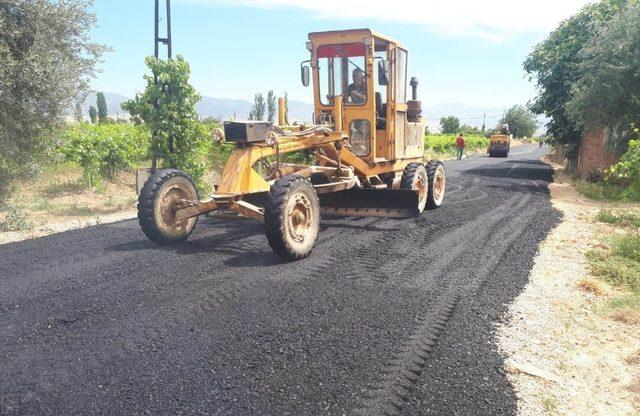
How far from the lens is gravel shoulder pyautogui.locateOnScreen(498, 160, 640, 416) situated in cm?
305

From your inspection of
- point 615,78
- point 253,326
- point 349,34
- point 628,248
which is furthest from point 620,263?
point 615,78

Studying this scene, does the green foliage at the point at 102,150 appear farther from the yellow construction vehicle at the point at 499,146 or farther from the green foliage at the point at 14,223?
the yellow construction vehicle at the point at 499,146

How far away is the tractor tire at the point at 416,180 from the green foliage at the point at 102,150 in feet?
22.0

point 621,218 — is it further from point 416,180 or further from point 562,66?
point 562,66

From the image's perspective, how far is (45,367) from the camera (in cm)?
321

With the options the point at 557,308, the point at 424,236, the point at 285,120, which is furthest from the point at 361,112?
the point at 557,308

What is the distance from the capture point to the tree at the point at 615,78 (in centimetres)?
1232

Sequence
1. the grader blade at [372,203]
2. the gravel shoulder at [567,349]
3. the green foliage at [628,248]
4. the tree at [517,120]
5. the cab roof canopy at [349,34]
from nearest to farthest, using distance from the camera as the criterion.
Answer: the gravel shoulder at [567,349] → the green foliage at [628,248] → the grader blade at [372,203] → the cab roof canopy at [349,34] → the tree at [517,120]

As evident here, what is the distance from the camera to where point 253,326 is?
3850 mm

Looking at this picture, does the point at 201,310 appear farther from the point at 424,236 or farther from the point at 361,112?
the point at 361,112

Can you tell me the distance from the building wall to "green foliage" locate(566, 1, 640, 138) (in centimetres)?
267

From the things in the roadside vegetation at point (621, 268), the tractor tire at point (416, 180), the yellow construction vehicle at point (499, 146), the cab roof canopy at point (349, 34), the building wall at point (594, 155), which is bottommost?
the roadside vegetation at point (621, 268)

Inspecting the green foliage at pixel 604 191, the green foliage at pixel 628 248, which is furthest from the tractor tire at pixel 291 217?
the green foliage at pixel 604 191

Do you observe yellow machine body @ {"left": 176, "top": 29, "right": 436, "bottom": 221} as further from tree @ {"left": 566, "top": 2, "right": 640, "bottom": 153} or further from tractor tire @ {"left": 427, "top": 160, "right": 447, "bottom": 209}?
tree @ {"left": 566, "top": 2, "right": 640, "bottom": 153}
